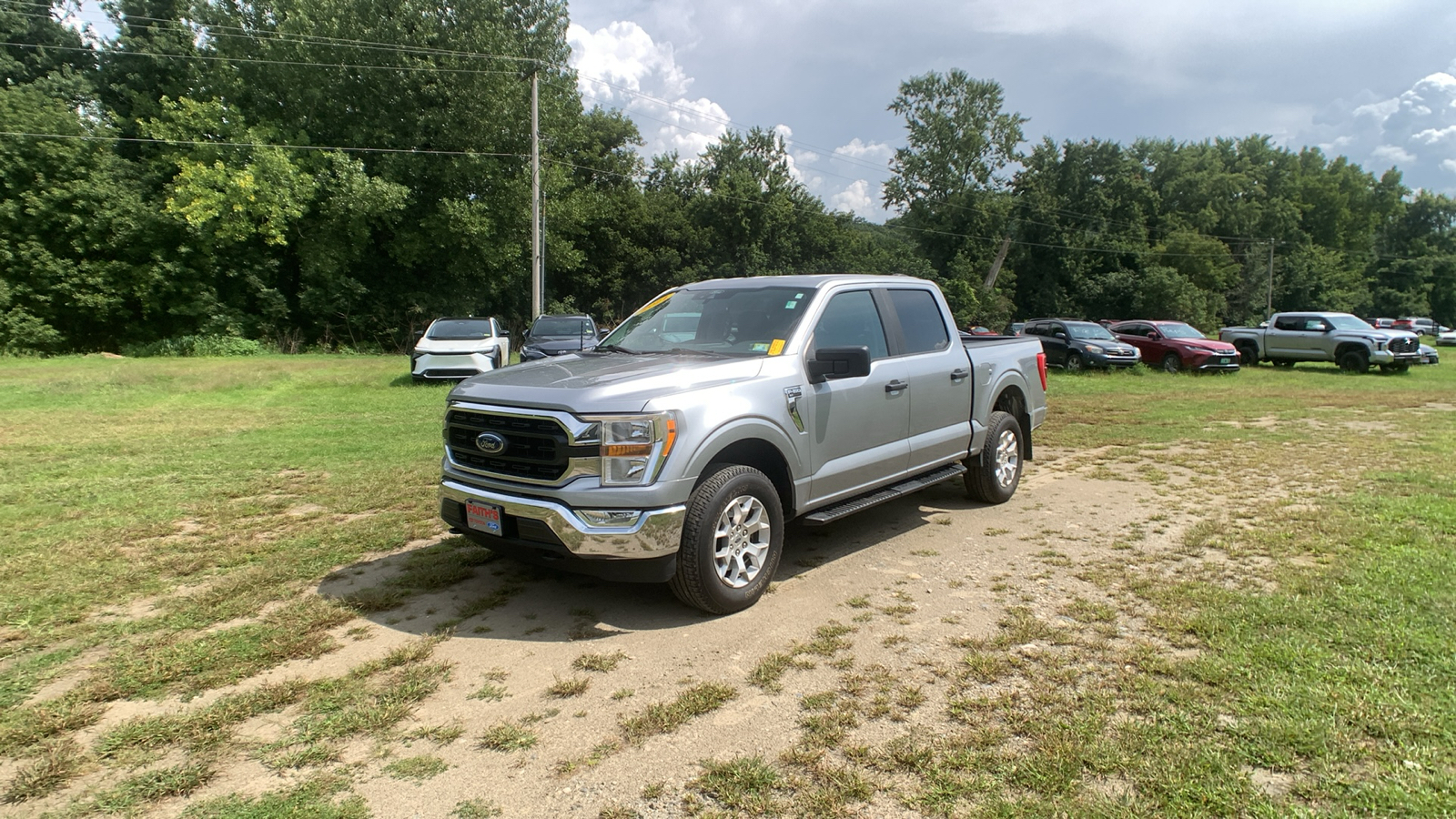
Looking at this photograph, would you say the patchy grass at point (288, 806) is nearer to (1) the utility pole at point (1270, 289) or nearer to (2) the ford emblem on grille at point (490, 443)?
(2) the ford emblem on grille at point (490, 443)

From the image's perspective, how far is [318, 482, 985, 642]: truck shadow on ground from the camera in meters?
4.22

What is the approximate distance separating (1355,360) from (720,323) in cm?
2455

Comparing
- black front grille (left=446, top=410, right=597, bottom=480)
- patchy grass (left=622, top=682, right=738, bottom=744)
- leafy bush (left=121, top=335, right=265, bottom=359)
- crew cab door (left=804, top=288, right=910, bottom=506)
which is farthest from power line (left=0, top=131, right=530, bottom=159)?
patchy grass (left=622, top=682, right=738, bottom=744)

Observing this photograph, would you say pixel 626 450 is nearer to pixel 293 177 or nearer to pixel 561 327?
pixel 561 327

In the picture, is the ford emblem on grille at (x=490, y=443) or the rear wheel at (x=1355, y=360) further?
the rear wheel at (x=1355, y=360)

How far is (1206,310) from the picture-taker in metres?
54.2

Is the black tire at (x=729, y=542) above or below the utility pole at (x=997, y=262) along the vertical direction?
below

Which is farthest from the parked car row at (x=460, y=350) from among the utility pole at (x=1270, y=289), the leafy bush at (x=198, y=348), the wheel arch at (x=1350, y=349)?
the utility pole at (x=1270, y=289)

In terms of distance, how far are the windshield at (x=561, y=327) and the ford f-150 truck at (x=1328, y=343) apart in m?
20.8

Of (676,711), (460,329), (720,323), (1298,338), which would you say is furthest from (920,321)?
(1298,338)

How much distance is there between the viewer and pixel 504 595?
15.3 ft

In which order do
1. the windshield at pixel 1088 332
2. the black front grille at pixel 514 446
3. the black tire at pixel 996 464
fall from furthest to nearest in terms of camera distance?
the windshield at pixel 1088 332, the black tire at pixel 996 464, the black front grille at pixel 514 446

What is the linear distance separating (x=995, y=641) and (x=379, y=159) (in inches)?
1196

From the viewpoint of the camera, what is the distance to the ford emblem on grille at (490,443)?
425 cm
